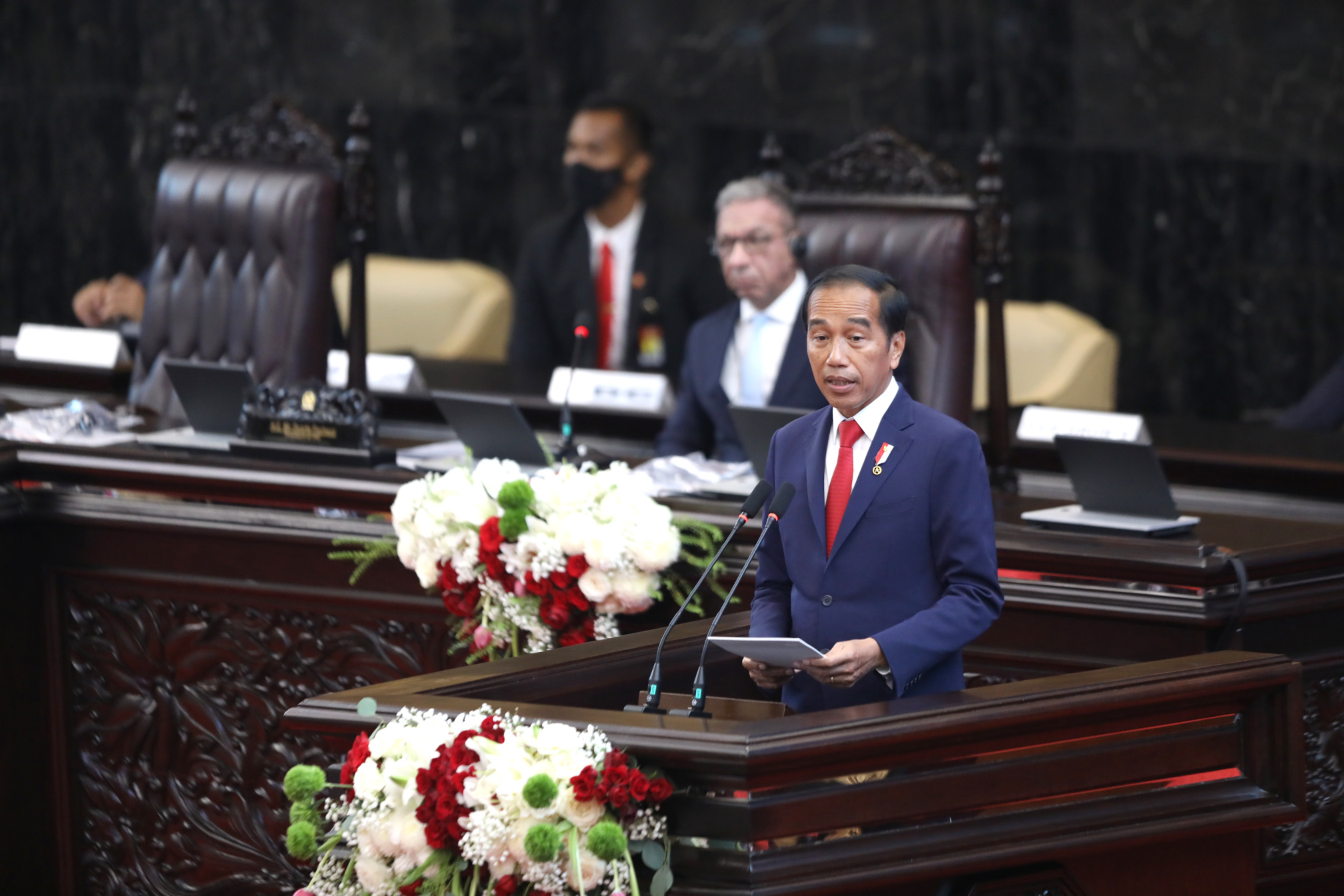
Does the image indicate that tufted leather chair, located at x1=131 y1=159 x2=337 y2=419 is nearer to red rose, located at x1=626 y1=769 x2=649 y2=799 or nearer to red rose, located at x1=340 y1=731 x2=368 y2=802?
red rose, located at x1=340 y1=731 x2=368 y2=802

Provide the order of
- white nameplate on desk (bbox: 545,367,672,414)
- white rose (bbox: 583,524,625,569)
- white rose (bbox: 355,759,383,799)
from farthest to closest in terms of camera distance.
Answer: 1. white nameplate on desk (bbox: 545,367,672,414)
2. white rose (bbox: 583,524,625,569)
3. white rose (bbox: 355,759,383,799)

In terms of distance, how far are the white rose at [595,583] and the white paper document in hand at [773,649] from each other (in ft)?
2.70

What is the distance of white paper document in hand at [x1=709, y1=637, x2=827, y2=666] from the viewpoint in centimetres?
181

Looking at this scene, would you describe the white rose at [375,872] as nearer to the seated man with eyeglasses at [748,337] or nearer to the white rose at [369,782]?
the white rose at [369,782]

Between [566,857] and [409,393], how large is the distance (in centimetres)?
291

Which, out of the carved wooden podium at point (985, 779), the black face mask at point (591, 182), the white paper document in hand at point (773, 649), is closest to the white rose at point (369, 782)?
the carved wooden podium at point (985, 779)

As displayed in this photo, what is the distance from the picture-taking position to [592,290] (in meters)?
5.32

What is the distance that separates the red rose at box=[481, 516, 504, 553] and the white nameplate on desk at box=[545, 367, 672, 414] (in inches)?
58.3

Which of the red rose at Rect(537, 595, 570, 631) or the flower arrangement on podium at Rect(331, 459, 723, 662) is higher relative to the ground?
the flower arrangement on podium at Rect(331, 459, 723, 662)

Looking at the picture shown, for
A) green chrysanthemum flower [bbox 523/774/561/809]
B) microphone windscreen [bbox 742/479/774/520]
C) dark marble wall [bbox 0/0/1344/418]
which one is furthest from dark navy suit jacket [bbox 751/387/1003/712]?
dark marble wall [bbox 0/0/1344/418]

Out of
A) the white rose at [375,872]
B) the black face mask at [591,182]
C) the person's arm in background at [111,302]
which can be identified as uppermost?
the black face mask at [591,182]

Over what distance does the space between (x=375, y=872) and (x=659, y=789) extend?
1.04ft

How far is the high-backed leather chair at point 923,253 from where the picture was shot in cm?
355

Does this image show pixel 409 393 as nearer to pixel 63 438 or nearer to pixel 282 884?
pixel 63 438
